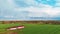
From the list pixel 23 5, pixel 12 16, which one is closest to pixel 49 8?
pixel 23 5

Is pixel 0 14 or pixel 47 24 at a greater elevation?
pixel 0 14

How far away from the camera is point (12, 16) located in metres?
1.68

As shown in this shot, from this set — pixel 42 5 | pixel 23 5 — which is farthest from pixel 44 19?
A: pixel 23 5

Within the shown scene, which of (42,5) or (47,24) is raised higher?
(42,5)

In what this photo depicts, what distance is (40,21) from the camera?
66.9 inches

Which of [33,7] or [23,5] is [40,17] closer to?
[33,7]

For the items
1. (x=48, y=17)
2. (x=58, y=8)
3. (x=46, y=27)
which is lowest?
(x=46, y=27)

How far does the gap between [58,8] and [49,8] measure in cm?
11

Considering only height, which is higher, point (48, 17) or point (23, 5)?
point (23, 5)

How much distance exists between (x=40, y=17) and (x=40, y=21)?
0.05 meters

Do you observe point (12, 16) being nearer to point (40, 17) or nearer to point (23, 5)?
point (23, 5)

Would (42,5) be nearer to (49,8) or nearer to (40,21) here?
(49,8)

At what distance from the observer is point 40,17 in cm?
169

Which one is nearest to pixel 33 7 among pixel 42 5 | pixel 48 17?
pixel 42 5
